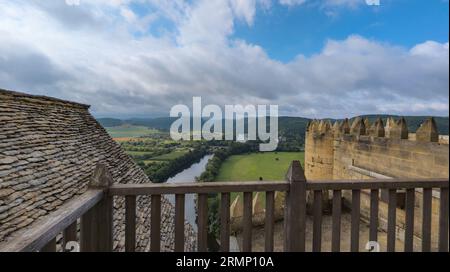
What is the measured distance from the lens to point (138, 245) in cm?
441

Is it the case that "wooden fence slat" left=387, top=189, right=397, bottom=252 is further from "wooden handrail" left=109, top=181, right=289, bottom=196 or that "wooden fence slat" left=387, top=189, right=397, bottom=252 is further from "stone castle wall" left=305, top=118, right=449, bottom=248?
"wooden handrail" left=109, top=181, right=289, bottom=196

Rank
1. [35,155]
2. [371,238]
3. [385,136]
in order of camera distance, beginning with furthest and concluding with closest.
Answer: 1. [35,155]
2. [385,136]
3. [371,238]

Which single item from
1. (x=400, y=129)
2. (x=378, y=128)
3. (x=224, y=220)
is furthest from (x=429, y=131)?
(x=224, y=220)

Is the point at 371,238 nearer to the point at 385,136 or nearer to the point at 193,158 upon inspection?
the point at 385,136

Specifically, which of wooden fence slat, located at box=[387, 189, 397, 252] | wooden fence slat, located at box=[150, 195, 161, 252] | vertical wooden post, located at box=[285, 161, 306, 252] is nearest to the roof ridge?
wooden fence slat, located at box=[150, 195, 161, 252]

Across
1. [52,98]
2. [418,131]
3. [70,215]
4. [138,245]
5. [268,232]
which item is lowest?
[138,245]

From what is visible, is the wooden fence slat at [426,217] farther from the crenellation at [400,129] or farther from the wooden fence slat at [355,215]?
the crenellation at [400,129]

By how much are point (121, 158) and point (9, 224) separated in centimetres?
698

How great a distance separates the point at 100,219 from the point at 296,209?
137cm

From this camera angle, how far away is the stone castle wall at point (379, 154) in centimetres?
408

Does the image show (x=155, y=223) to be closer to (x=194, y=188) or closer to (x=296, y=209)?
(x=194, y=188)

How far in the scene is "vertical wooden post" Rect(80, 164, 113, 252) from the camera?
5.59ft

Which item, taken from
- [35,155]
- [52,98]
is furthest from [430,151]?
[52,98]
